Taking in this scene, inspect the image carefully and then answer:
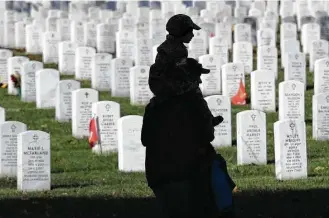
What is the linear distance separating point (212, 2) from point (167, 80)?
26.9 m

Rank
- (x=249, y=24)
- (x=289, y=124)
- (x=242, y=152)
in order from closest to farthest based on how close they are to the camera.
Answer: (x=289, y=124) < (x=242, y=152) < (x=249, y=24)

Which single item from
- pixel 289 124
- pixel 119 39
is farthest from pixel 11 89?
pixel 289 124

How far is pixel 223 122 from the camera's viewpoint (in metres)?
19.1

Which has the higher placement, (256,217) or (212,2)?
(212,2)

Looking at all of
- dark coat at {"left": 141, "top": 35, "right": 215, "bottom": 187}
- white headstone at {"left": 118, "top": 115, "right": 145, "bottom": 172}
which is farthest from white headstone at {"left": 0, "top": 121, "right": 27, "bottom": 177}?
dark coat at {"left": 141, "top": 35, "right": 215, "bottom": 187}

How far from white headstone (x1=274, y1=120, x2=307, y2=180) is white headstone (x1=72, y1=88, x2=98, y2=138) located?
185 inches

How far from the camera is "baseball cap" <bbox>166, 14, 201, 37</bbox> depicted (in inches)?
358

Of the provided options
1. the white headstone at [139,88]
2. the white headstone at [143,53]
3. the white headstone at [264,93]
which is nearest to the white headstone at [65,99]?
the white headstone at [139,88]

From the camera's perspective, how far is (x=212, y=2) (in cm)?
3581

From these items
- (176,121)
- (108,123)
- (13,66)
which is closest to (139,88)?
(13,66)

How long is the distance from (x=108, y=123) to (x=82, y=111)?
58.9 inches

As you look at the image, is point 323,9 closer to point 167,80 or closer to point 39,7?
point 39,7

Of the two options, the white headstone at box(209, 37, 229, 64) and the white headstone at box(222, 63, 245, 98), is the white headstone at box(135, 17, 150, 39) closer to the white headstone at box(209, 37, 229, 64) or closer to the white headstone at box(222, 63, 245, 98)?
the white headstone at box(209, 37, 229, 64)

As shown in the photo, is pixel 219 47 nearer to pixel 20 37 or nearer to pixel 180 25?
pixel 20 37
